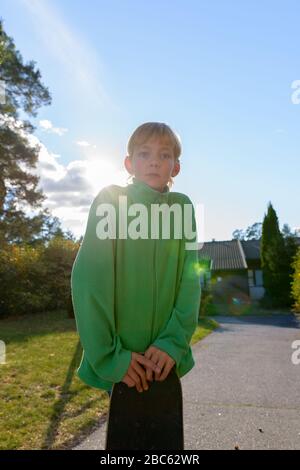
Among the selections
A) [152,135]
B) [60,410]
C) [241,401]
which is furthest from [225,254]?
[152,135]

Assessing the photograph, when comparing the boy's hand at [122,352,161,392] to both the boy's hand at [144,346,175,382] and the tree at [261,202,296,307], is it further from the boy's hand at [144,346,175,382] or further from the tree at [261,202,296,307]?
the tree at [261,202,296,307]

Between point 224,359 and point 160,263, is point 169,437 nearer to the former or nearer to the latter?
point 160,263

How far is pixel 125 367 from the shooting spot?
1464mm

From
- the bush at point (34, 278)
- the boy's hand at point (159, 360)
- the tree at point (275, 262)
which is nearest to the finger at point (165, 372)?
the boy's hand at point (159, 360)

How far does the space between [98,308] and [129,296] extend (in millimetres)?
147

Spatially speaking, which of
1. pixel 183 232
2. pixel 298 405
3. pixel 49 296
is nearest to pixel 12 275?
pixel 49 296

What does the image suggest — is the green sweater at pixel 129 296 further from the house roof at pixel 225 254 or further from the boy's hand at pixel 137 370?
the house roof at pixel 225 254

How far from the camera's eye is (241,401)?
493cm

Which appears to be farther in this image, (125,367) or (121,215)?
(121,215)

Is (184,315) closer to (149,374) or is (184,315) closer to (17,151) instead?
(149,374)

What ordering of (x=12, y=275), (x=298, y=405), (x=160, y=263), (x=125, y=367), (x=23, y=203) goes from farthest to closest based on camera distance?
(x=23, y=203) → (x=12, y=275) → (x=298, y=405) → (x=160, y=263) → (x=125, y=367)

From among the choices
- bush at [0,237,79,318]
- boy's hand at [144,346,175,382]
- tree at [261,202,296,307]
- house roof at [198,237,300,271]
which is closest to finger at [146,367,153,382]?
boy's hand at [144,346,175,382]

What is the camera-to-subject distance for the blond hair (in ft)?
5.80
